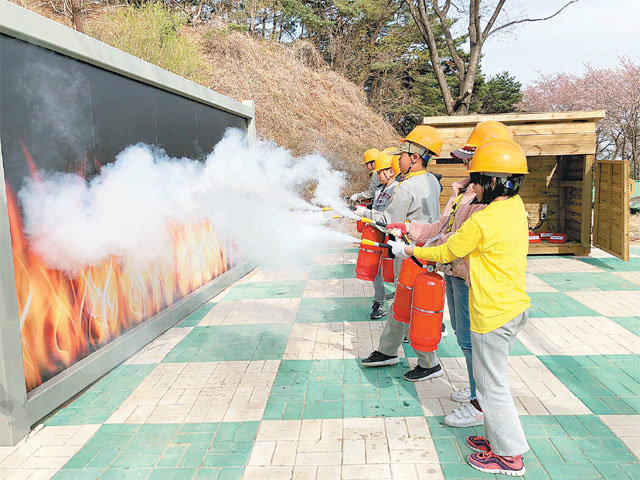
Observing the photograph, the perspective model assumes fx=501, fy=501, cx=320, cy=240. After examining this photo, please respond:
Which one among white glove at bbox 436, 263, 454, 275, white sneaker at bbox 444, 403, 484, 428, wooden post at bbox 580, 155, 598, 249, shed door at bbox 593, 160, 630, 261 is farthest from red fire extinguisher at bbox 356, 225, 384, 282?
wooden post at bbox 580, 155, 598, 249

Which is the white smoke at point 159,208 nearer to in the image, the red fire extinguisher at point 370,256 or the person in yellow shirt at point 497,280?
the red fire extinguisher at point 370,256

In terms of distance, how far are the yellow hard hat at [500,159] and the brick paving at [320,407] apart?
192 centimetres

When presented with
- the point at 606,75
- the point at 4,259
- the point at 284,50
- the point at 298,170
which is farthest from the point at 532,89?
the point at 4,259

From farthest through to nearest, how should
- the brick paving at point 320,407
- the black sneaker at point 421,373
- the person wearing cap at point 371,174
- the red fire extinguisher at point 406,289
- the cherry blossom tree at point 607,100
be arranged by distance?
the cherry blossom tree at point 607,100
the person wearing cap at point 371,174
the black sneaker at point 421,373
the red fire extinguisher at point 406,289
the brick paving at point 320,407

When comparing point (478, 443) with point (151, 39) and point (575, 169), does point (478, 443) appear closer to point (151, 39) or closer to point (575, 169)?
point (575, 169)

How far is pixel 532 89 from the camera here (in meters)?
34.7

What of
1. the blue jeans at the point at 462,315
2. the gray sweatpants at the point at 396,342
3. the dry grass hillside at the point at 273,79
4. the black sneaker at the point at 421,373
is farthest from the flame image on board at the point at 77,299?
the dry grass hillside at the point at 273,79

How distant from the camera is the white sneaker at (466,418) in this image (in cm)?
374

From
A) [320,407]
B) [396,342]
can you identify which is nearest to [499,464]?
[320,407]

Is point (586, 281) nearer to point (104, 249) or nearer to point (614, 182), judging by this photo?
point (614, 182)

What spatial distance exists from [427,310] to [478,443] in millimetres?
979

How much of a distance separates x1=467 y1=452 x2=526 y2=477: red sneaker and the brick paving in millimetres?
74

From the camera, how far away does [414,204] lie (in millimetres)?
4844

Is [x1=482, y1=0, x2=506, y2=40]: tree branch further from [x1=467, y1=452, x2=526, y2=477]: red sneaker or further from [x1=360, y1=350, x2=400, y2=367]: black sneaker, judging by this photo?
[x1=467, y1=452, x2=526, y2=477]: red sneaker
